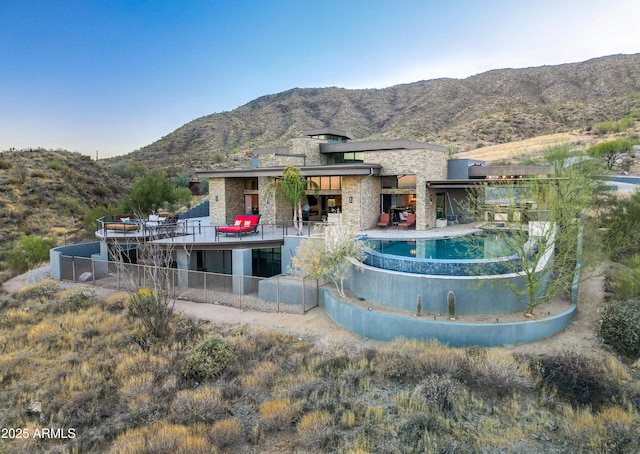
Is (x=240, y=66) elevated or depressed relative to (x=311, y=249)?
elevated

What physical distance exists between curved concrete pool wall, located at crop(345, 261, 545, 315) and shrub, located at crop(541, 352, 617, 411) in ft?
9.24

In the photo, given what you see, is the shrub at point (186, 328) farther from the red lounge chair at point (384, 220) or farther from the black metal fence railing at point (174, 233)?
the red lounge chair at point (384, 220)

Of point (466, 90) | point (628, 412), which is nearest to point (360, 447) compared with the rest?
point (628, 412)

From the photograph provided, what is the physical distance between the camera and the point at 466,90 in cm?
8044

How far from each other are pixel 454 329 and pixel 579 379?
3.08m

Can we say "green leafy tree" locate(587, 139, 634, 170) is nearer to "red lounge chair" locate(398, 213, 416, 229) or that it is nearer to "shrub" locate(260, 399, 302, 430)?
"red lounge chair" locate(398, 213, 416, 229)

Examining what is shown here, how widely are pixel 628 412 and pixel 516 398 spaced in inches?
78.7

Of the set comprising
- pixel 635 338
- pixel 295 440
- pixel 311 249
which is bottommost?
pixel 295 440

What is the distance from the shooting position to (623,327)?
1058 centimetres

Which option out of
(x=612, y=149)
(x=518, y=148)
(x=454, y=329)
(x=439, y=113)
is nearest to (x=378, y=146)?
(x=454, y=329)

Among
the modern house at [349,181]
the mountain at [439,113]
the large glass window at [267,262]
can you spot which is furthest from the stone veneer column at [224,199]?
the mountain at [439,113]

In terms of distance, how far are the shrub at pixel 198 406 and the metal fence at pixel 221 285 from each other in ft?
17.8

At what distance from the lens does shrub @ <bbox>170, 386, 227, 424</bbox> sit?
7.93 m

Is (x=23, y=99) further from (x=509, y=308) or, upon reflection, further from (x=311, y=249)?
(x=509, y=308)
